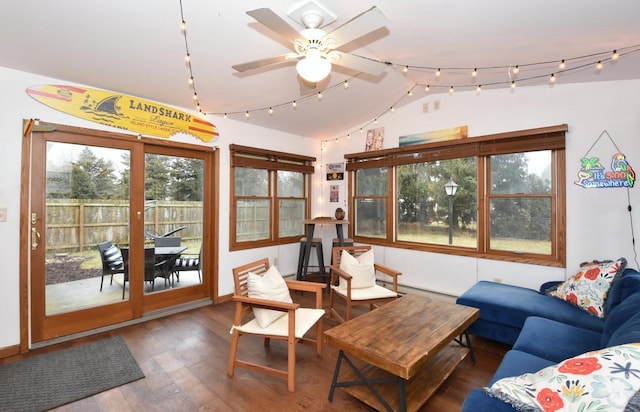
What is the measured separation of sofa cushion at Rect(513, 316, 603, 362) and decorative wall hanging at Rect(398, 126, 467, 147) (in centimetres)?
241

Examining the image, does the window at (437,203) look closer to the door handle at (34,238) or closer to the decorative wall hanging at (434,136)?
the decorative wall hanging at (434,136)

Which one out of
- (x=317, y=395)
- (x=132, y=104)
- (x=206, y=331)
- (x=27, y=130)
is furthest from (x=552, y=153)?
(x=27, y=130)

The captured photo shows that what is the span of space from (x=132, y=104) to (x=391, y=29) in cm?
279

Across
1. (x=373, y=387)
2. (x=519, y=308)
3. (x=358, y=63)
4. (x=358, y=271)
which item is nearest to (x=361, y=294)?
(x=358, y=271)

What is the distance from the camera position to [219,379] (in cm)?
228

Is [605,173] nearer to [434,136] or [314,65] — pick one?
[434,136]

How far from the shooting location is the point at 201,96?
336cm

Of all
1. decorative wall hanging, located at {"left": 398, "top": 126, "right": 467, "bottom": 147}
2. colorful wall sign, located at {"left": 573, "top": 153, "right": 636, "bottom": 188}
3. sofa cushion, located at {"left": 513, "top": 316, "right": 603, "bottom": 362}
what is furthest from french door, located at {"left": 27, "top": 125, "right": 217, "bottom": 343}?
colorful wall sign, located at {"left": 573, "top": 153, "right": 636, "bottom": 188}

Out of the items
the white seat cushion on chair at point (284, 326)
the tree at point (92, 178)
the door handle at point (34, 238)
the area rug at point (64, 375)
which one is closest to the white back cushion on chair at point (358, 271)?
the white seat cushion on chair at point (284, 326)

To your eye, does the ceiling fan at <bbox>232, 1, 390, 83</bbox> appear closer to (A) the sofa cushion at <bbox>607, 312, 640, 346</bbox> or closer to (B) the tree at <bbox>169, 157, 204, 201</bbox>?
(A) the sofa cushion at <bbox>607, 312, 640, 346</bbox>

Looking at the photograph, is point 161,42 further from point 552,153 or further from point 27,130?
point 552,153

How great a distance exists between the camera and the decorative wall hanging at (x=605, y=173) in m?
2.85

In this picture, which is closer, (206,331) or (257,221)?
(206,331)

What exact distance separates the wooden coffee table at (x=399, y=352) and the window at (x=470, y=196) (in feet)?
5.07
